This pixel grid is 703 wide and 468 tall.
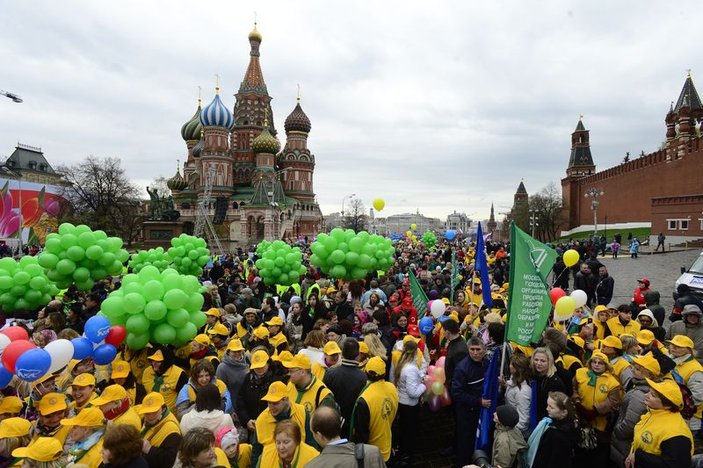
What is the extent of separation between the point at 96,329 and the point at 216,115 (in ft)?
172

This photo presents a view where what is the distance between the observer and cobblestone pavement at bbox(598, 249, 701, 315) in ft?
51.8

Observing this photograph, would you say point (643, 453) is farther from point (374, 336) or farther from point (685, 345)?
point (374, 336)

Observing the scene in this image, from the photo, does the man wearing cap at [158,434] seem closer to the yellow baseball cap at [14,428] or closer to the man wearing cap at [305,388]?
the yellow baseball cap at [14,428]

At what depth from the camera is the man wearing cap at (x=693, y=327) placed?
606 centimetres

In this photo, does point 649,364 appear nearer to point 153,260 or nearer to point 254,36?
point 153,260

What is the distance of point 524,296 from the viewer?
4625mm

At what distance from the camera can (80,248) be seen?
8.92 m

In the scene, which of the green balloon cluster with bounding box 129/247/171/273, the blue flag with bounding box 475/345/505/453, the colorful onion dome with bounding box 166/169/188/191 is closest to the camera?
the blue flag with bounding box 475/345/505/453

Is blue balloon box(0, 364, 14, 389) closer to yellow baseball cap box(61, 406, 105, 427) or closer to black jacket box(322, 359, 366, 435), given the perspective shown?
yellow baseball cap box(61, 406, 105, 427)

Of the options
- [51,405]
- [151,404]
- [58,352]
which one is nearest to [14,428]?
[51,405]

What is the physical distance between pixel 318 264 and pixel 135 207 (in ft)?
162

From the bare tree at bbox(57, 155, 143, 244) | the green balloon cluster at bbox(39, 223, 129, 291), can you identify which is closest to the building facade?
the green balloon cluster at bbox(39, 223, 129, 291)

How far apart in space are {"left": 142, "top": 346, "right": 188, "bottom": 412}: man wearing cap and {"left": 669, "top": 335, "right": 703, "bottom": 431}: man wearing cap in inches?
211

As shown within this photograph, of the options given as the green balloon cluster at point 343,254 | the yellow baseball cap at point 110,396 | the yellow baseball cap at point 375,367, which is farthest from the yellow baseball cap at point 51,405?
the green balloon cluster at point 343,254
